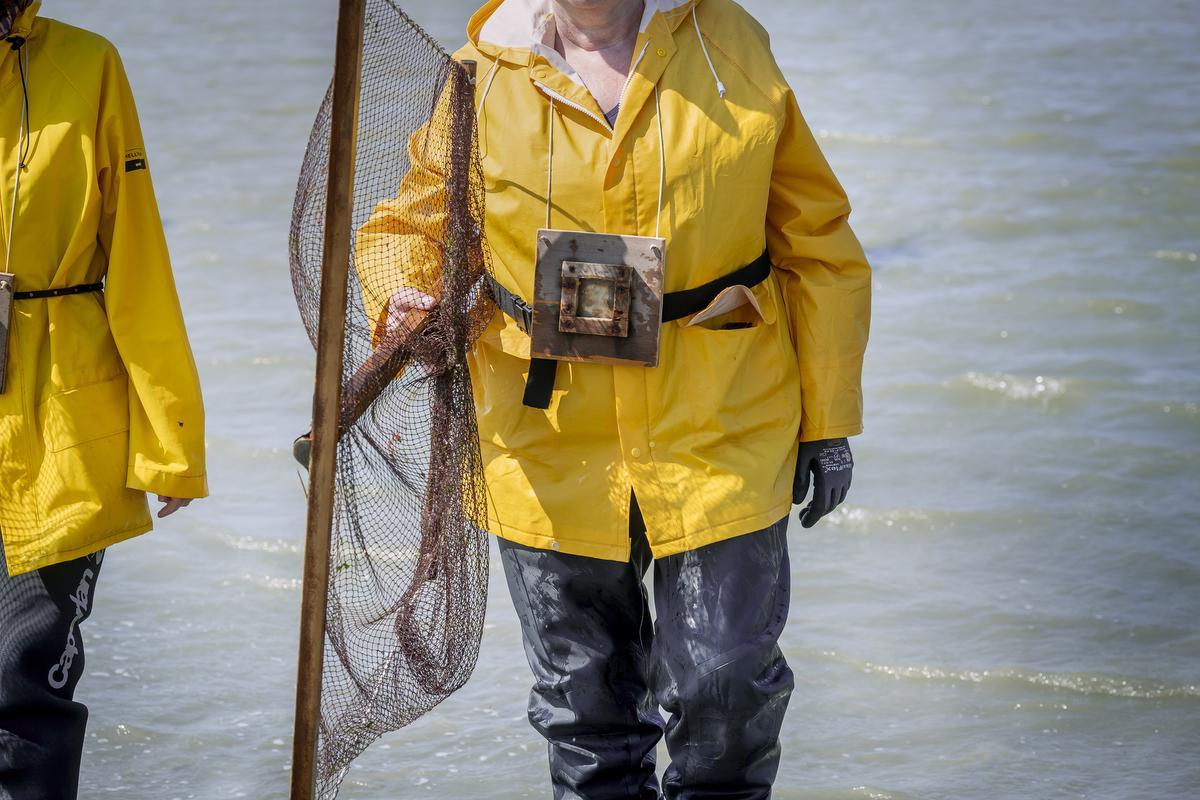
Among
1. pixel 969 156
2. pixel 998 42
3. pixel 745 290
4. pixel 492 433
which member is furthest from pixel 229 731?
pixel 998 42

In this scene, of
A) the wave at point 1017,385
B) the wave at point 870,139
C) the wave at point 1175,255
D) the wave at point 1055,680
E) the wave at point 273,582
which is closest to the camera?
the wave at point 1055,680

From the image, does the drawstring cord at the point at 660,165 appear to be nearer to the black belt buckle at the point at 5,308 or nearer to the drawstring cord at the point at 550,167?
the drawstring cord at the point at 550,167

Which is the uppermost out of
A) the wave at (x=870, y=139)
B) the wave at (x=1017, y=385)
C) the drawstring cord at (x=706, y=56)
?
the drawstring cord at (x=706, y=56)

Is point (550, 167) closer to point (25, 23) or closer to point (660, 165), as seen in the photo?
point (660, 165)

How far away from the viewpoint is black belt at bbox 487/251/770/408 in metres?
2.97

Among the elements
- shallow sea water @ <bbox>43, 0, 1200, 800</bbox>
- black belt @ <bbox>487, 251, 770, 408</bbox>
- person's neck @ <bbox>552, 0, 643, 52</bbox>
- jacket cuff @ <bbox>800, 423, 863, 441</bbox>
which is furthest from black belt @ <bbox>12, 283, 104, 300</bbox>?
shallow sea water @ <bbox>43, 0, 1200, 800</bbox>

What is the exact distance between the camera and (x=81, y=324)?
3.02 metres

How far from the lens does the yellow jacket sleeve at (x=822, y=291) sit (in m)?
3.10

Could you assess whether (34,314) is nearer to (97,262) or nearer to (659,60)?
(97,262)

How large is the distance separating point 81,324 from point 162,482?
0.33 metres

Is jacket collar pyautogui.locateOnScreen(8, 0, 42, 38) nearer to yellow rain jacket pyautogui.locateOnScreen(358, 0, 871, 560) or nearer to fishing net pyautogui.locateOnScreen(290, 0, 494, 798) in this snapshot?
fishing net pyautogui.locateOnScreen(290, 0, 494, 798)

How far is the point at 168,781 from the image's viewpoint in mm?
4191

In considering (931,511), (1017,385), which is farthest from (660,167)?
(1017,385)

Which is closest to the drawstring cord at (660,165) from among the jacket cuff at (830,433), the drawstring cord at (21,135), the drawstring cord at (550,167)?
the drawstring cord at (550,167)
